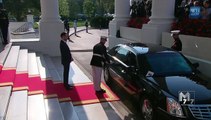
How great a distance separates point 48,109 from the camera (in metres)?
5.81

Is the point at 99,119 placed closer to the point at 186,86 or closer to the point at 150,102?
the point at 150,102

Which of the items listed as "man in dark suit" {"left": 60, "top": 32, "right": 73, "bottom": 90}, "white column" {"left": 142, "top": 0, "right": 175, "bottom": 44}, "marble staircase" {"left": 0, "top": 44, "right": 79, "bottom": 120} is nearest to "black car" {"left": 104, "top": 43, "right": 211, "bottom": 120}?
"man in dark suit" {"left": 60, "top": 32, "right": 73, "bottom": 90}

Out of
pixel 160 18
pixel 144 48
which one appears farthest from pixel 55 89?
pixel 160 18

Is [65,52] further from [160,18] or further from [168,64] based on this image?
[160,18]

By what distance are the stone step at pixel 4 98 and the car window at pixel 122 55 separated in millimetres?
2991

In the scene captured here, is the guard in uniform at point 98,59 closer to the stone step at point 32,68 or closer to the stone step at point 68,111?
the stone step at point 68,111

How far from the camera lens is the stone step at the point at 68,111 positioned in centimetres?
581

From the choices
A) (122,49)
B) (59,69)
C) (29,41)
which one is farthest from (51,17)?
(122,49)

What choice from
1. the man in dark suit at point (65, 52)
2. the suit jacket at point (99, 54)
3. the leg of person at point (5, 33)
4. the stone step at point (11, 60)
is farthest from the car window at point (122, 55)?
the leg of person at point (5, 33)

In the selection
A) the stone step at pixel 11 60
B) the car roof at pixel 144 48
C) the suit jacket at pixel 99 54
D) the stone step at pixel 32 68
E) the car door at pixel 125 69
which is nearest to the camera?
the car door at pixel 125 69

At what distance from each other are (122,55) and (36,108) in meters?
2.89

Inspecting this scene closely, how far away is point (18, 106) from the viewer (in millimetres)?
5348

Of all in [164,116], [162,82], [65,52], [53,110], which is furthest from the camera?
[65,52]

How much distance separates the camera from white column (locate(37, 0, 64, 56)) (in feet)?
43.5
